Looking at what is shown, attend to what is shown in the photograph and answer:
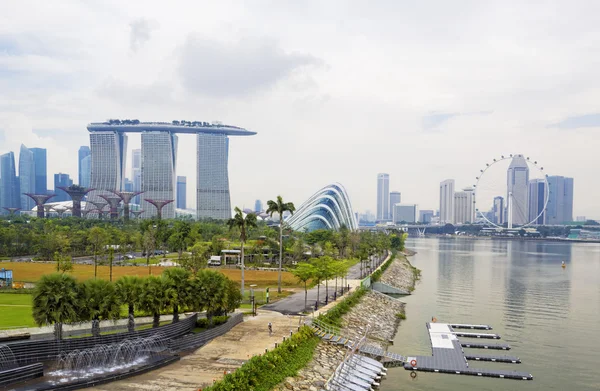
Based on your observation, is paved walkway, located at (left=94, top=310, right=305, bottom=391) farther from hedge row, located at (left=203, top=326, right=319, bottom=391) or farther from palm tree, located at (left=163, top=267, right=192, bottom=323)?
palm tree, located at (left=163, top=267, right=192, bottom=323)

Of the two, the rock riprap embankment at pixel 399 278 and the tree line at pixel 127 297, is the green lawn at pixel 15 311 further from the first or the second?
the rock riprap embankment at pixel 399 278

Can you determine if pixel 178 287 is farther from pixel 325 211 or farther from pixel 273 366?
pixel 325 211

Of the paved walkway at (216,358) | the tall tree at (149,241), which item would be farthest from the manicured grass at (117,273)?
the paved walkway at (216,358)

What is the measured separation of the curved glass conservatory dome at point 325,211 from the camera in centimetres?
12988

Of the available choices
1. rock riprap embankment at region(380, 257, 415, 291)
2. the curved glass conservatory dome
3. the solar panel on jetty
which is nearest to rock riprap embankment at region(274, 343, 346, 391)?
the solar panel on jetty

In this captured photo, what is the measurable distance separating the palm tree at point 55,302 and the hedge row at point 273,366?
26.0 feet

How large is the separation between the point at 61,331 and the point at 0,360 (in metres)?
3.01

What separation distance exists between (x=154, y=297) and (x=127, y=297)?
1.36 m

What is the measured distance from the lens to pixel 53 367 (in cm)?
1994

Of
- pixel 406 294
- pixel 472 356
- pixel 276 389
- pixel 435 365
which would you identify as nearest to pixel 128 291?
pixel 276 389

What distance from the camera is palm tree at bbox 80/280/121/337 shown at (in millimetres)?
22312

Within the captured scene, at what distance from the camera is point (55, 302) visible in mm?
21156

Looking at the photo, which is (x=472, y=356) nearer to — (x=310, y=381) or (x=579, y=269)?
(x=310, y=381)

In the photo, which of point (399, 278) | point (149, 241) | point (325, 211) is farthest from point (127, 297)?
point (325, 211)
